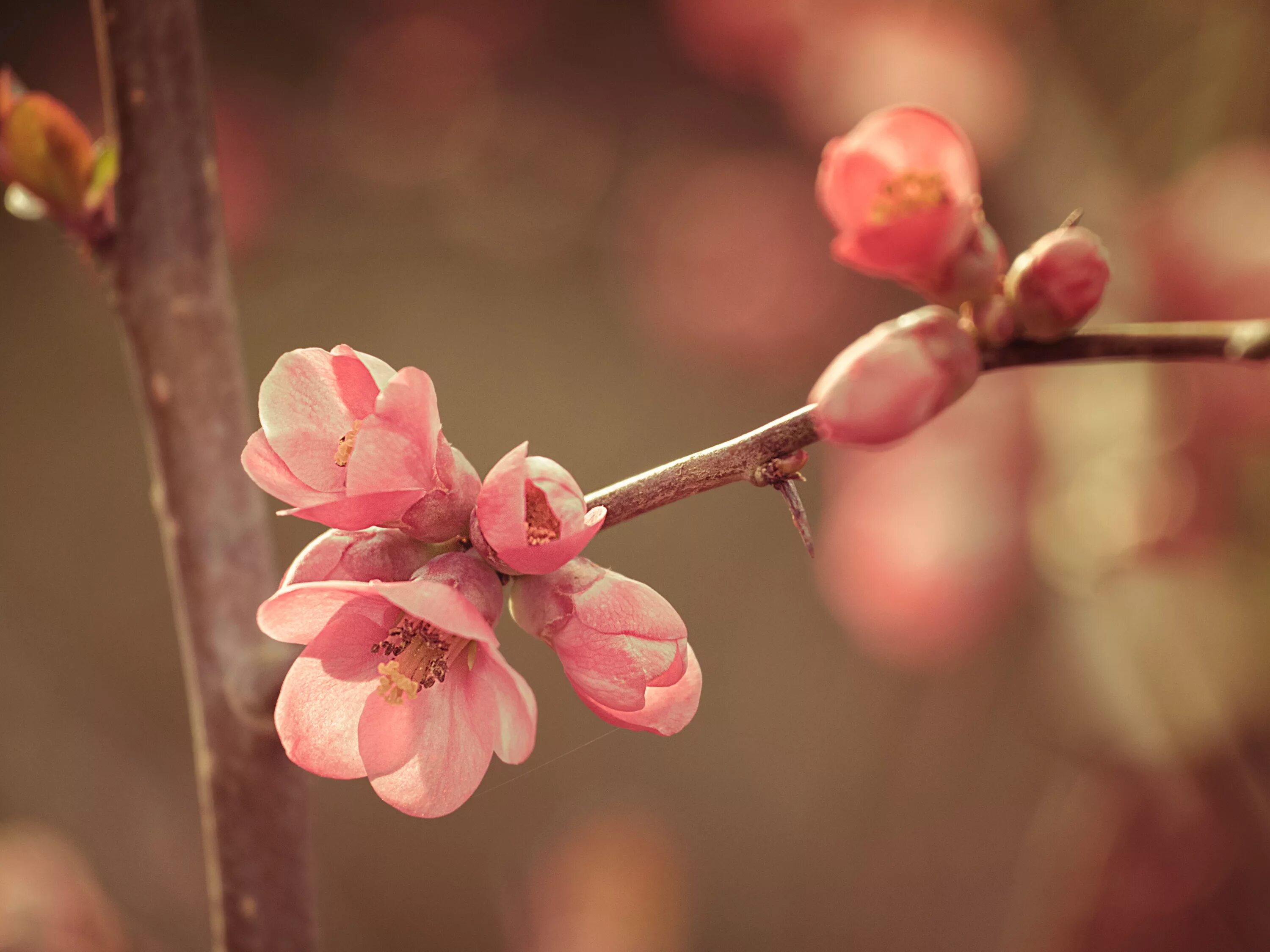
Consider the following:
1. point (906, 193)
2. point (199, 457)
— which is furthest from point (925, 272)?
point (199, 457)

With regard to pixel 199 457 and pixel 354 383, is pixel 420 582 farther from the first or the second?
pixel 199 457

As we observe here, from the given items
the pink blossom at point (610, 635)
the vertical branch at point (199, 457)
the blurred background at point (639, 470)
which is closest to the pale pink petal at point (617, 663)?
the pink blossom at point (610, 635)

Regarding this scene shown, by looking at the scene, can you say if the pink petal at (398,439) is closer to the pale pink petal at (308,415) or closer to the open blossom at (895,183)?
the pale pink petal at (308,415)

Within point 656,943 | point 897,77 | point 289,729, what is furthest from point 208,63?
point 656,943

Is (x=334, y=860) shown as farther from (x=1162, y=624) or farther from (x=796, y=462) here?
→ (x=796, y=462)

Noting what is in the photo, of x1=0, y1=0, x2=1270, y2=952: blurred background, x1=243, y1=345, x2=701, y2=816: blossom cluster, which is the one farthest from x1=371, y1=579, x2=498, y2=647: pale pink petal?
x1=0, y1=0, x2=1270, y2=952: blurred background

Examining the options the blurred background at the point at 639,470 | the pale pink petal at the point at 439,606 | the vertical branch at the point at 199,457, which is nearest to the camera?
the pale pink petal at the point at 439,606
